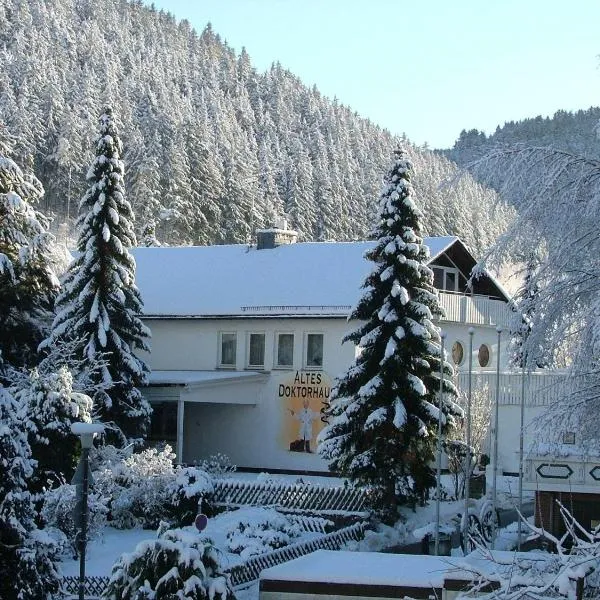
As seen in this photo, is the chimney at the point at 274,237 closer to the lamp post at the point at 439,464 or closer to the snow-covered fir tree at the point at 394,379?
the snow-covered fir tree at the point at 394,379

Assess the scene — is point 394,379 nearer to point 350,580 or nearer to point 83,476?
point 350,580

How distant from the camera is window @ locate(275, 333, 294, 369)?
36438 millimetres

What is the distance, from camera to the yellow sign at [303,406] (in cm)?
3562

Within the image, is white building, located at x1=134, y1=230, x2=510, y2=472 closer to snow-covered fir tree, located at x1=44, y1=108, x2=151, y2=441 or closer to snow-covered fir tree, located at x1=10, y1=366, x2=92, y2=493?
snow-covered fir tree, located at x1=44, y1=108, x2=151, y2=441

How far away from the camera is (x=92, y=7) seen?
650 feet

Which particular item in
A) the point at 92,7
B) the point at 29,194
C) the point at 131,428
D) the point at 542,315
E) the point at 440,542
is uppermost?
the point at 92,7

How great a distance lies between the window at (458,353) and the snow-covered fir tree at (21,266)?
607 inches

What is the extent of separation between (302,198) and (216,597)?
104 meters

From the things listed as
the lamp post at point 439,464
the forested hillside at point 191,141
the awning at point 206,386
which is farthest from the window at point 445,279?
the forested hillside at point 191,141

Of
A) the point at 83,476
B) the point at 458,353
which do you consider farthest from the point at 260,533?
the point at 458,353

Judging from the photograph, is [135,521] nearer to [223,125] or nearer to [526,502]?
[526,502]

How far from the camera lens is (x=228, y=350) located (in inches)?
1494

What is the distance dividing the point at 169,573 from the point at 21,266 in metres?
16.7

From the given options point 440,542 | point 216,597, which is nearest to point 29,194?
point 440,542
